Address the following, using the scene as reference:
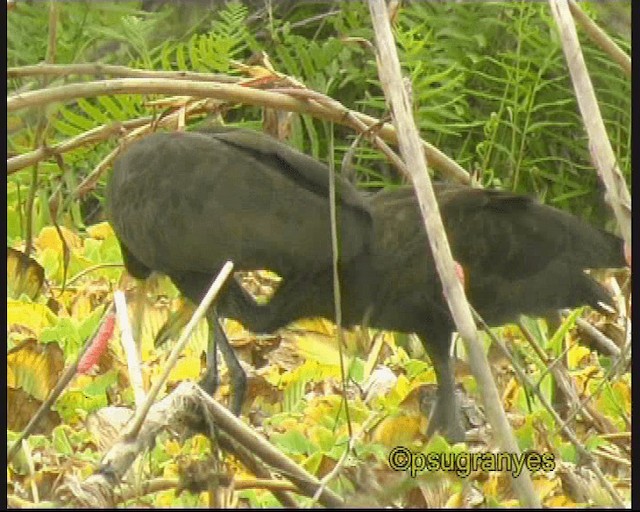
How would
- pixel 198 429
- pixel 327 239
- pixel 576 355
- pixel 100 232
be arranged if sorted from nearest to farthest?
pixel 198 429
pixel 327 239
pixel 576 355
pixel 100 232

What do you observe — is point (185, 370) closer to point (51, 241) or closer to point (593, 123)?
point (51, 241)

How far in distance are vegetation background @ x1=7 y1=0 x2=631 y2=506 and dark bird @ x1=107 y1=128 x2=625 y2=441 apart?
0.17 m

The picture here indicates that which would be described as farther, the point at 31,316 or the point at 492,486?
the point at 31,316

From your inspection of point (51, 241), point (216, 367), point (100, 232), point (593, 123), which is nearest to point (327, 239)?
point (216, 367)

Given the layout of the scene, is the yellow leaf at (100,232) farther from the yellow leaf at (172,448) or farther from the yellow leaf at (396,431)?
the yellow leaf at (172,448)

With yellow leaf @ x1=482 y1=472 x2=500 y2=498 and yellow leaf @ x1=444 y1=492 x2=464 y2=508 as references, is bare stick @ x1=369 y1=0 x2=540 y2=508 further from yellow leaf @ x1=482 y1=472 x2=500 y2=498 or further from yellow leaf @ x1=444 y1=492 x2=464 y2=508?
yellow leaf @ x1=482 y1=472 x2=500 y2=498

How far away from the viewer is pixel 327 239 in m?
3.39

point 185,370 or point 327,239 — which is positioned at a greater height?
point 327,239

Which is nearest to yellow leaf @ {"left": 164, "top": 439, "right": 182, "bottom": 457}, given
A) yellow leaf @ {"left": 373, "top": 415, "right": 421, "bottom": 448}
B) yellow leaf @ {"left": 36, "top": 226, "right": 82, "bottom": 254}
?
yellow leaf @ {"left": 373, "top": 415, "right": 421, "bottom": 448}

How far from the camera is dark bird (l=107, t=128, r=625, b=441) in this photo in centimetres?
341

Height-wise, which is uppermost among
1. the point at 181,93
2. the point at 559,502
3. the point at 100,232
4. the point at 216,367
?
the point at 181,93

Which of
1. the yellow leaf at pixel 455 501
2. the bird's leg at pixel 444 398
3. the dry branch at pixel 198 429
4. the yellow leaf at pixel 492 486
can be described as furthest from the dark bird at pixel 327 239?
the dry branch at pixel 198 429

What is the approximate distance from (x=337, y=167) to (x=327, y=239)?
147 cm

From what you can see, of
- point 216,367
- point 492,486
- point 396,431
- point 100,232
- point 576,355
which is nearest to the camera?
point 492,486
